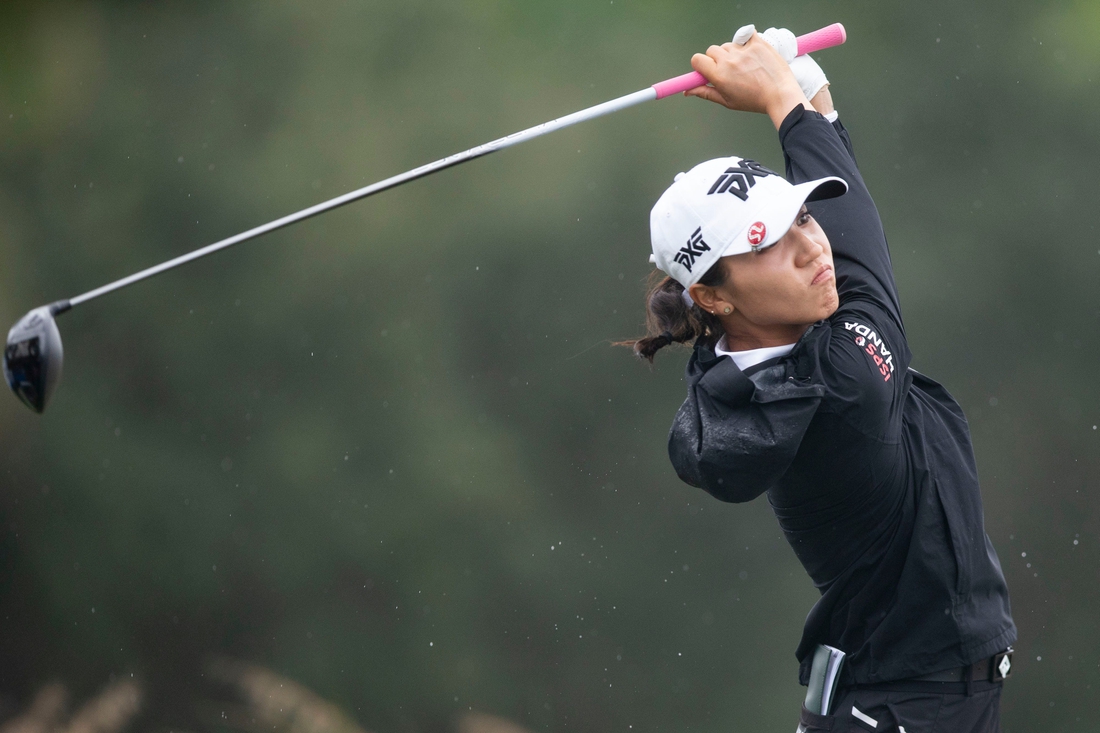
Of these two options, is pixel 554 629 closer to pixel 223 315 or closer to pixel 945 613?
pixel 223 315

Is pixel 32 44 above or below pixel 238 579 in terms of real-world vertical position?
above

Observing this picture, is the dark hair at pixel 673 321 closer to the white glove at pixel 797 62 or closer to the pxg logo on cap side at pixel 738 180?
the pxg logo on cap side at pixel 738 180

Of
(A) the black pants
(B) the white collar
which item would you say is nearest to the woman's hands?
(B) the white collar

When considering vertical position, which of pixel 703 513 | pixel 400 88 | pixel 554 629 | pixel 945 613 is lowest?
pixel 554 629

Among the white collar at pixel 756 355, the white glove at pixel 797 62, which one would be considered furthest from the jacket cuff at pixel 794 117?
the white collar at pixel 756 355

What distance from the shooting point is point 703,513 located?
359 centimetres

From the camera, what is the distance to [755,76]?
177 centimetres

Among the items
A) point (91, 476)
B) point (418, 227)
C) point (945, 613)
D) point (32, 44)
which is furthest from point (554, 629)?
point (32, 44)

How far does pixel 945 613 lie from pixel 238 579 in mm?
2956

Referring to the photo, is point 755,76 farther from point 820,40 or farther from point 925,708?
point 925,708

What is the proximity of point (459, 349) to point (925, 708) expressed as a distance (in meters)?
2.37

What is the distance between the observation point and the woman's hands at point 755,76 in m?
1.77

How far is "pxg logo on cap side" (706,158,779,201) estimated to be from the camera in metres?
1.58

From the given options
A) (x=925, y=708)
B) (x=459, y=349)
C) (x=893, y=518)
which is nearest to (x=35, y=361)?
(x=893, y=518)
